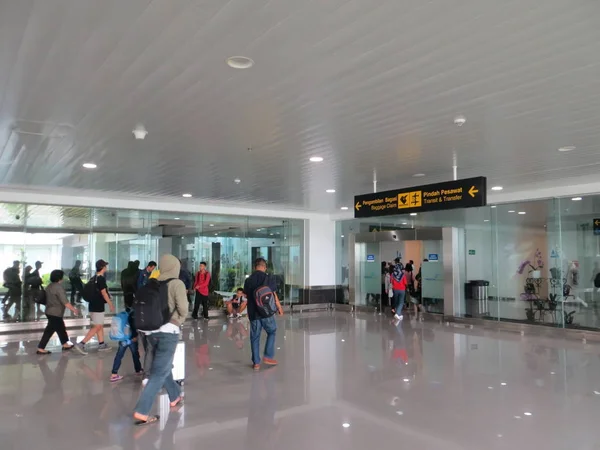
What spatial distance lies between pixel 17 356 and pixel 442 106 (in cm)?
791

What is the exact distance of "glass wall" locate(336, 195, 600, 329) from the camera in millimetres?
10883

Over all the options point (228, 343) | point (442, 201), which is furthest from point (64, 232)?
point (442, 201)

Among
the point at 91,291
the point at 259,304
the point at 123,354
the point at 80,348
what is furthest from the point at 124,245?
the point at 259,304

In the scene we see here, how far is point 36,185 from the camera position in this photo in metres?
10.6

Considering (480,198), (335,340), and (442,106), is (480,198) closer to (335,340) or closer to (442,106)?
(442,106)

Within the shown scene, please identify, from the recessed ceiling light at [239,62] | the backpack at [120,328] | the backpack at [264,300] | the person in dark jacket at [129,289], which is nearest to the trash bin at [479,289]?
the backpack at [264,300]

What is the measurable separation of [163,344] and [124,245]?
9530 millimetres

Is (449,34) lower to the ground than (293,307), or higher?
higher

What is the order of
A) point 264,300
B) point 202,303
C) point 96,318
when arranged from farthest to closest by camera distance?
1. point 202,303
2. point 96,318
3. point 264,300

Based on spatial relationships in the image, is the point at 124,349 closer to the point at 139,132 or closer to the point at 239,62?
the point at 139,132

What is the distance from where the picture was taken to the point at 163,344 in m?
4.68

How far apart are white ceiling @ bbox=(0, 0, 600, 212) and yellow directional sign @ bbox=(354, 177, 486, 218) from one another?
1.64ft

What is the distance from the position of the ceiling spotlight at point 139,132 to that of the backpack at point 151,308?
2.26 metres

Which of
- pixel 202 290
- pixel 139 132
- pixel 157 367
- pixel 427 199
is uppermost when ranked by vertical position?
pixel 139 132
